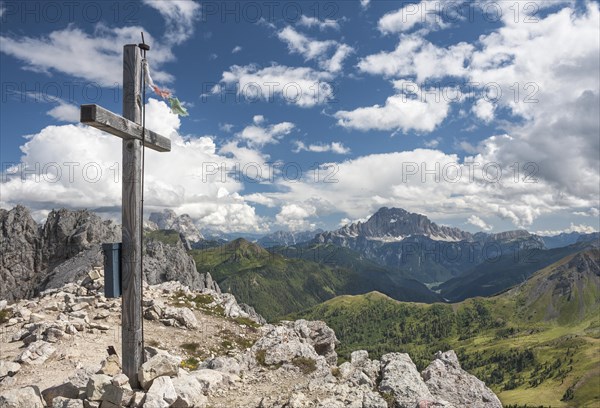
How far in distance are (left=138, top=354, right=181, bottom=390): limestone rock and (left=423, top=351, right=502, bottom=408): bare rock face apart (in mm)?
12218

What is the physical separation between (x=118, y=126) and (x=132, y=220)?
10.1 feet

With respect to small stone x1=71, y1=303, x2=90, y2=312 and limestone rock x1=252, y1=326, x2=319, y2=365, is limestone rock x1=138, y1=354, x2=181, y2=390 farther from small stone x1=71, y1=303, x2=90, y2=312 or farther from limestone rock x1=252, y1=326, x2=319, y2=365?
small stone x1=71, y1=303, x2=90, y2=312

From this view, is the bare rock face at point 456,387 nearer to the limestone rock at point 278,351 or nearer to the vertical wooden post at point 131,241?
the limestone rock at point 278,351

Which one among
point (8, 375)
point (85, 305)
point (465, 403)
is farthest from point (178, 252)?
point (465, 403)

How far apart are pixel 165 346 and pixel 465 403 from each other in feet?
63.1

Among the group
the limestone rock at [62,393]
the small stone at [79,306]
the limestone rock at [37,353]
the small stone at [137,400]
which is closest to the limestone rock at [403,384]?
the small stone at [137,400]

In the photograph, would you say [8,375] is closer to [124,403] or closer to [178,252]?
[124,403]

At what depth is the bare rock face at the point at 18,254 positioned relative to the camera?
90.1 m

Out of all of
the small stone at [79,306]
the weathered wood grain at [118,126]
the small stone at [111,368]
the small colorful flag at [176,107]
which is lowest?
the small stone at [79,306]

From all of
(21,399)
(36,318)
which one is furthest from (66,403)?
(36,318)

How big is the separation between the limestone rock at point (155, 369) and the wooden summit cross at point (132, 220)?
0.93 feet

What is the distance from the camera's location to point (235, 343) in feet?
99.9

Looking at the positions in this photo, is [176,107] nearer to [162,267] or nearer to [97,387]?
[97,387]

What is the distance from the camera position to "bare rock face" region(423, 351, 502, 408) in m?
18.2
